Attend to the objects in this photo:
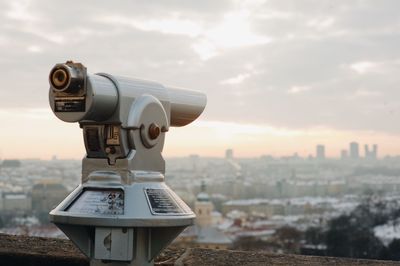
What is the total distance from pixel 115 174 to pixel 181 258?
2.86ft

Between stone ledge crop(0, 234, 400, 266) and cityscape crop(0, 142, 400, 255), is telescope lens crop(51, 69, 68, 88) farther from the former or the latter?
cityscape crop(0, 142, 400, 255)

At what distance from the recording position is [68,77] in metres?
2.39

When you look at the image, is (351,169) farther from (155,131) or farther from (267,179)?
(155,131)

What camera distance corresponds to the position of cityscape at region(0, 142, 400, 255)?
55812 mm

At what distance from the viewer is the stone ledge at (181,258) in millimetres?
3211

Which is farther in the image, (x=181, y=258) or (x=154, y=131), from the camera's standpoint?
(x=181, y=258)

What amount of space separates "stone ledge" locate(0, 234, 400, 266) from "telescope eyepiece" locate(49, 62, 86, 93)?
3.32ft

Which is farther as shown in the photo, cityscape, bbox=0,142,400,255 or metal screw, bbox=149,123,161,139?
cityscape, bbox=0,142,400,255

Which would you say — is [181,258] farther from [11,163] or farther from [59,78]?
[11,163]

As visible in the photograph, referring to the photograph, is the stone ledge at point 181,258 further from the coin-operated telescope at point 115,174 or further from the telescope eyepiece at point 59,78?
the telescope eyepiece at point 59,78

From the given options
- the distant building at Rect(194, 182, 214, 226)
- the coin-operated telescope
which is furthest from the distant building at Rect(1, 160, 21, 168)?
the coin-operated telescope

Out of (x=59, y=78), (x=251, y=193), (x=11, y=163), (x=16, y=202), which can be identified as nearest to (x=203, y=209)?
(x=16, y=202)

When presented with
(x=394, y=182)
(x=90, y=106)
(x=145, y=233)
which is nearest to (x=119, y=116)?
(x=90, y=106)

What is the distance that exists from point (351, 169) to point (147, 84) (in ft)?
473
